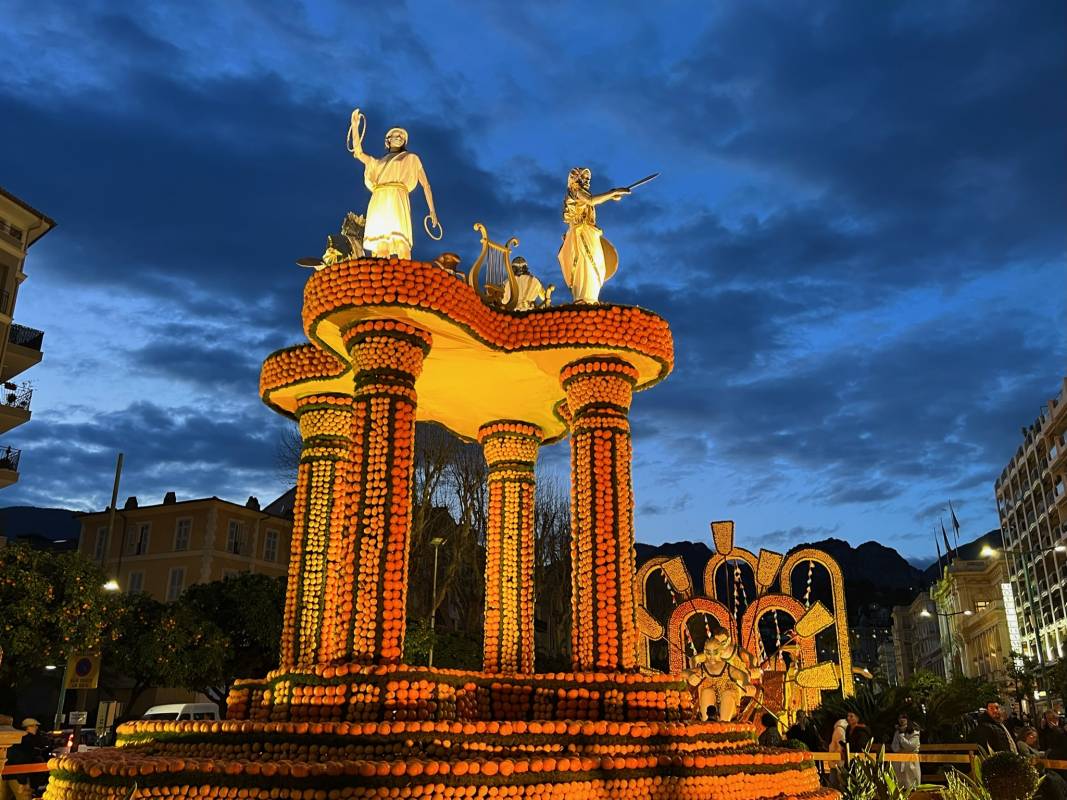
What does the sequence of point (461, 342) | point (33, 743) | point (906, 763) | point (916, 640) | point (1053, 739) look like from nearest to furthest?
point (1053, 739) → point (461, 342) → point (33, 743) → point (906, 763) → point (916, 640)

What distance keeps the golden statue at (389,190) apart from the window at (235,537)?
89.1ft

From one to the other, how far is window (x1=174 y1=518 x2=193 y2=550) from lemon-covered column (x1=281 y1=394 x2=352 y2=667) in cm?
2417

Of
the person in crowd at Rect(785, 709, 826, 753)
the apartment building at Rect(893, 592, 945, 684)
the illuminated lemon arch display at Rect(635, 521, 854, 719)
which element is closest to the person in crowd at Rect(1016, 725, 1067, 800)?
the illuminated lemon arch display at Rect(635, 521, 854, 719)

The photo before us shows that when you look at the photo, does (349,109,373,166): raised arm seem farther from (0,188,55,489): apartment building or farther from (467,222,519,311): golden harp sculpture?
(0,188,55,489): apartment building

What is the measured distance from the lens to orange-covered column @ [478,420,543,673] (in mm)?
13961

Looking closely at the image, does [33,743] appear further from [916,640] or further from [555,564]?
[916,640]

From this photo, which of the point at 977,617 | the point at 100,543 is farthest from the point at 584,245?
the point at 977,617

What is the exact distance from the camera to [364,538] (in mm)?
10070

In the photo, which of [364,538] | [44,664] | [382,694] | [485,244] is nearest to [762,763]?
[382,694]

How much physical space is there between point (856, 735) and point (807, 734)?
274cm

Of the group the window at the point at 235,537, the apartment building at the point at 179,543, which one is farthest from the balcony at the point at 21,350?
the window at the point at 235,537

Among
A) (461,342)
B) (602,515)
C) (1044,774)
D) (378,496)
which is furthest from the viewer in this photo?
(461,342)

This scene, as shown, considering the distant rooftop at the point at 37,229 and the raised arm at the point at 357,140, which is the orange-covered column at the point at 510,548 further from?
the distant rooftop at the point at 37,229

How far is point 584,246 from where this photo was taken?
13.0 metres
